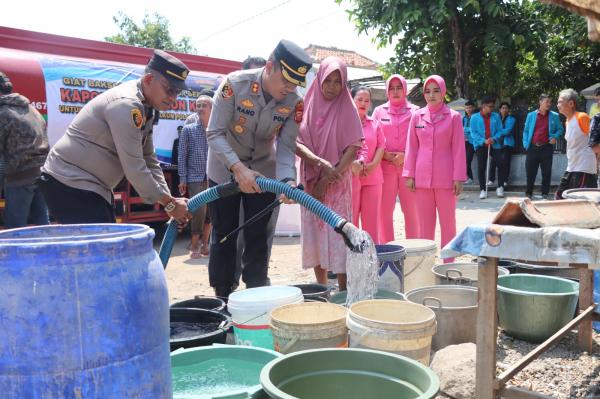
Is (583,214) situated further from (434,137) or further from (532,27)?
(532,27)

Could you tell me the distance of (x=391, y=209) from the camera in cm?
559

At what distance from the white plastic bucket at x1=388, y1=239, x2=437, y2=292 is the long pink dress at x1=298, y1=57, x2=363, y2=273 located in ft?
1.56

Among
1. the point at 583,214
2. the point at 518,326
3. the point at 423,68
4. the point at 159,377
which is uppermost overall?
the point at 423,68

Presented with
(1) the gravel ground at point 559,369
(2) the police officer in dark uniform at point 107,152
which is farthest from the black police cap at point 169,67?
(1) the gravel ground at point 559,369

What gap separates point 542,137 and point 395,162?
21.8ft

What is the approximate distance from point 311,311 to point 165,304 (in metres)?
1.28

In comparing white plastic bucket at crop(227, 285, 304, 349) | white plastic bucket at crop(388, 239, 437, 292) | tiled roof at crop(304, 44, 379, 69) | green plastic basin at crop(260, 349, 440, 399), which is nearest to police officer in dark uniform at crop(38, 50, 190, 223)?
white plastic bucket at crop(227, 285, 304, 349)

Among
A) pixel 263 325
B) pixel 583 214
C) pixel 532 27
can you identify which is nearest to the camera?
pixel 583 214

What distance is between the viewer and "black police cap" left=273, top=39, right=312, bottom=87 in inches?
124

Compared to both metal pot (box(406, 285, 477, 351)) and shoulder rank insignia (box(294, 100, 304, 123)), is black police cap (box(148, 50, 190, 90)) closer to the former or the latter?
shoulder rank insignia (box(294, 100, 304, 123))

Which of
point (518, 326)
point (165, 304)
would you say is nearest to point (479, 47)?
point (518, 326)

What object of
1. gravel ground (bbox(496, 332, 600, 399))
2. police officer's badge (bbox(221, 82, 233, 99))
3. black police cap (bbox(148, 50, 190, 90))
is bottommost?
gravel ground (bbox(496, 332, 600, 399))

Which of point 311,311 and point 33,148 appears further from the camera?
point 33,148

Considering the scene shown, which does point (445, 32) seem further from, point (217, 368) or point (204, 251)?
point (217, 368)
